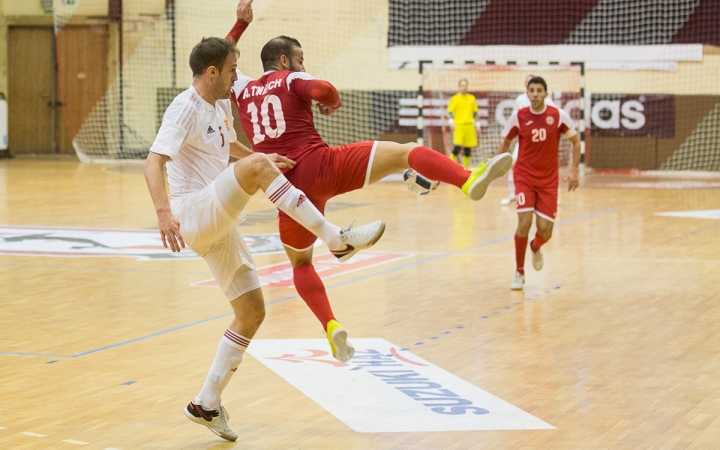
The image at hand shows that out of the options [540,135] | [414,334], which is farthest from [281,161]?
[540,135]

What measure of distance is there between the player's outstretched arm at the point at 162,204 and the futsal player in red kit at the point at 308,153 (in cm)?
108

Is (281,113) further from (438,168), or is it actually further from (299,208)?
(299,208)

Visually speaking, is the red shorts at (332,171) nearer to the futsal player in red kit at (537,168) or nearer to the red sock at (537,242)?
the futsal player in red kit at (537,168)

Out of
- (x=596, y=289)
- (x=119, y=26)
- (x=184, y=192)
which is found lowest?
(x=596, y=289)

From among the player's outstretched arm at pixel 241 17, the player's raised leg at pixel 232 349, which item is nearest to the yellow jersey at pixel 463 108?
the player's outstretched arm at pixel 241 17

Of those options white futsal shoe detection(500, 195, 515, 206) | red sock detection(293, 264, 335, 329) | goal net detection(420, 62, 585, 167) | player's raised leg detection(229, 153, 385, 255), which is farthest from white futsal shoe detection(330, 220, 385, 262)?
goal net detection(420, 62, 585, 167)

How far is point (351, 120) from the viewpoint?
25.0 metres

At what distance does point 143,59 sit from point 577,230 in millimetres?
15515

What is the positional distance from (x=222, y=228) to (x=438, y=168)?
1.30 meters

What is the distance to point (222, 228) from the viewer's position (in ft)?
15.9

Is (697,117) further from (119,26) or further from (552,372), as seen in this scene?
(552,372)

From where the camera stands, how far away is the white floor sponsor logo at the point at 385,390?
5.34 m

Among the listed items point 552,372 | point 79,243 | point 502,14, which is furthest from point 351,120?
point 552,372

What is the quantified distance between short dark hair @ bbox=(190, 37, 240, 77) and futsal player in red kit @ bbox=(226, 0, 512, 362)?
0.67 meters
